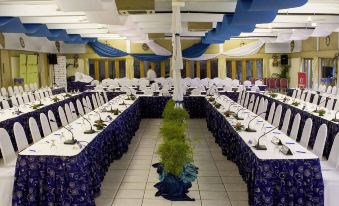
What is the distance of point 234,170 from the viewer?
771 cm

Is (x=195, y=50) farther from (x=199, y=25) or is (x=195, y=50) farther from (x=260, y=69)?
(x=199, y=25)

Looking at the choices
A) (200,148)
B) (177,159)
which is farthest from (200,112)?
(177,159)

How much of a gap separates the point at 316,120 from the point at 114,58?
17.5 m

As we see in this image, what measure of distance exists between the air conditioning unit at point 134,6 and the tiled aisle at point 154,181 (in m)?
3.28

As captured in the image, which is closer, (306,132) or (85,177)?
(85,177)

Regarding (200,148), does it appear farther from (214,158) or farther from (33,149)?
(33,149)

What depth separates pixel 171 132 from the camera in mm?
6449

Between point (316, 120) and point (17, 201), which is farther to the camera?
point (316, 120)

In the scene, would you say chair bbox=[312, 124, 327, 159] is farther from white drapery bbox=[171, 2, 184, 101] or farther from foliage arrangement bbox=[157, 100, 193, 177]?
white drapery bbox=[171, 2, 184, 101]

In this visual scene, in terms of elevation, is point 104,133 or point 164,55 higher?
point 164,55

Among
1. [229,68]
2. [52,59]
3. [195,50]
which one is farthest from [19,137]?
[229,68]

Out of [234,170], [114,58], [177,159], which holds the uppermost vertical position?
[114,58]

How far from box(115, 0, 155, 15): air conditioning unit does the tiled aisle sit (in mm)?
3278

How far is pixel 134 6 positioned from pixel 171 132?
3.26m
